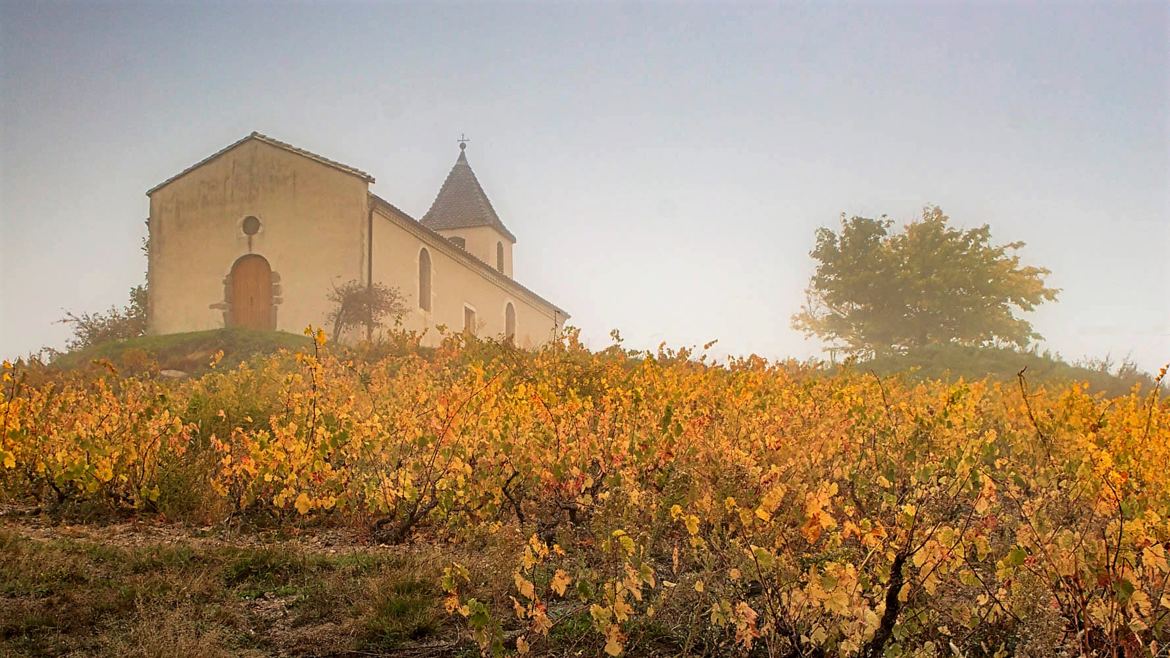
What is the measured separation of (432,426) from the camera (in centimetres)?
584

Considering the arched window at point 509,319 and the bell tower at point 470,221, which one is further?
the bell tower at point 470,221

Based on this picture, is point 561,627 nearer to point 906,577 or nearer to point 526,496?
point 906,577

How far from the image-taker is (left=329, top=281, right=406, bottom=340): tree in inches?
842

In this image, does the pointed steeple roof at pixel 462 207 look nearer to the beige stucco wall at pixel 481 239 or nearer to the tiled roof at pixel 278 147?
the beige stucco wall at pixel 481 239

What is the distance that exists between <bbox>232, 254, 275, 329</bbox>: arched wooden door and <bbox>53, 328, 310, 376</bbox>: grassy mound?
224 cm

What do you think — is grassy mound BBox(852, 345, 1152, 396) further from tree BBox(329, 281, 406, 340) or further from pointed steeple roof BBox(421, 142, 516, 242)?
pointed steeple roof BBox(421, 142, 516, 242)

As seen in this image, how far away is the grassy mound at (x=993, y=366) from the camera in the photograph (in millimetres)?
22234

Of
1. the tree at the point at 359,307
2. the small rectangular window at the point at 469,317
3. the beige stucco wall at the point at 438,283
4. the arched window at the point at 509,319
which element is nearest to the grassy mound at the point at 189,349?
the tree at the point at 359,307

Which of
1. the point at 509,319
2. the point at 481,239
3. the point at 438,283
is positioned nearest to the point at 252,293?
the point at 438,283

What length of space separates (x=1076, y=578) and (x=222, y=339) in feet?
62.5

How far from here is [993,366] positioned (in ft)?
78.3

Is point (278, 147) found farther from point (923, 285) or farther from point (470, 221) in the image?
point (923, 285)

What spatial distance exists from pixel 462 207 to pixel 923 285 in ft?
60.7

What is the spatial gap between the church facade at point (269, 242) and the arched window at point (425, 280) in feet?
1.21
